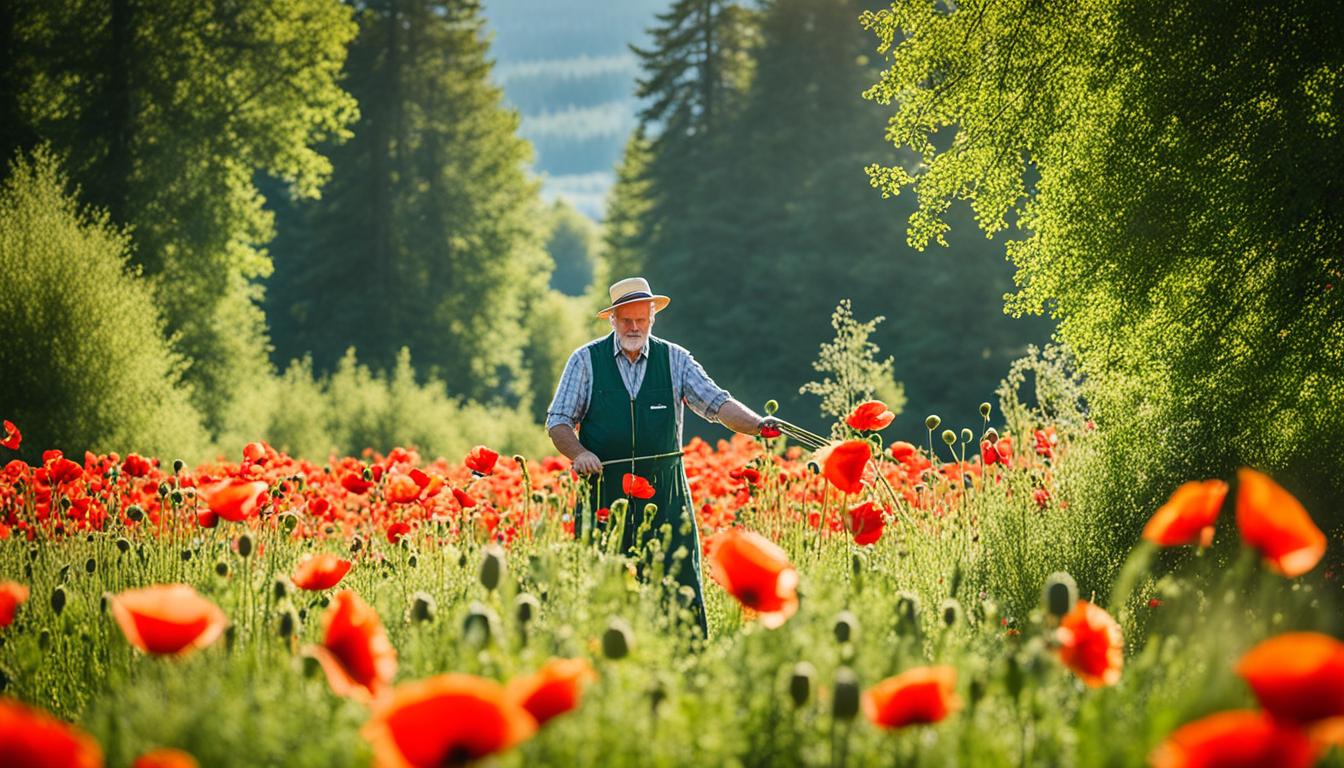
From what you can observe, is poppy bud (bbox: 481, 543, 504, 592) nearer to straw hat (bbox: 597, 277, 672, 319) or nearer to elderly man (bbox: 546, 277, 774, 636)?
elderly man (bbox: 546, 277, 774, 636)

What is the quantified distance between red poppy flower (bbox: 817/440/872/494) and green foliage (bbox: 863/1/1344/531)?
2.68 metres

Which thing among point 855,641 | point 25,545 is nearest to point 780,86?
point 25,545

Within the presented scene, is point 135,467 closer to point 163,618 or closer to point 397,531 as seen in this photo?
point 397,531

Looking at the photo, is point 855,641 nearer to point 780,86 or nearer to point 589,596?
point 589,596

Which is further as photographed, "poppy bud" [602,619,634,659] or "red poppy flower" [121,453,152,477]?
"red poppy flower" [121,453,152,477]

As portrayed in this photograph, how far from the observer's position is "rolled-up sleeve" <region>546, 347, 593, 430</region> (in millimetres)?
4406

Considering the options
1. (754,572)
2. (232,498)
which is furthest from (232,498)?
(754,572)

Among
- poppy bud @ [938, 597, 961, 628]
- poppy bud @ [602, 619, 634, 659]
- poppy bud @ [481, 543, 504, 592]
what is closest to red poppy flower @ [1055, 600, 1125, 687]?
poppy bud @ [938, 597, 961, 628]

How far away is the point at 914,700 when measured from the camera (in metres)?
1.74

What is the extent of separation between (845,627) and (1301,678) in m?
1.12

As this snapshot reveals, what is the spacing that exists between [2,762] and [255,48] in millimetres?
18368

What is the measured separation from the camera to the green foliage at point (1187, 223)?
16.4 ft

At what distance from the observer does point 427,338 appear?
28.0 meters

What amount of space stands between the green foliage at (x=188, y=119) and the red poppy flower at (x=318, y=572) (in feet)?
47.0
